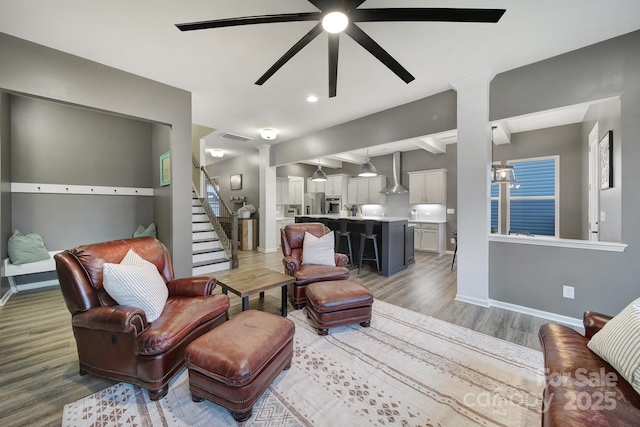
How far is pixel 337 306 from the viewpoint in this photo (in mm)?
2414

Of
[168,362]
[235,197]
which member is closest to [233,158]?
[235,197]

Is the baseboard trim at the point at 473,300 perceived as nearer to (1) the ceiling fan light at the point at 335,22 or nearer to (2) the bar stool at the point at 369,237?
(2) the bar stool at the point at 369,237

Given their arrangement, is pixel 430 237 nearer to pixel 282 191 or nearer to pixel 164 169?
pixel 282 191

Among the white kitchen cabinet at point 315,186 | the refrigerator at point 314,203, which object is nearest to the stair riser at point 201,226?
the refrigerator at point 314,203

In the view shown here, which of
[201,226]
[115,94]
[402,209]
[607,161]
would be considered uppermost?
[115,94]

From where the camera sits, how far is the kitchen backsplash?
6.82 m

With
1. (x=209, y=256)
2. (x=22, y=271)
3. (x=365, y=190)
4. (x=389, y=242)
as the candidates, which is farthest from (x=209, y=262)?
(x=365, y=190)

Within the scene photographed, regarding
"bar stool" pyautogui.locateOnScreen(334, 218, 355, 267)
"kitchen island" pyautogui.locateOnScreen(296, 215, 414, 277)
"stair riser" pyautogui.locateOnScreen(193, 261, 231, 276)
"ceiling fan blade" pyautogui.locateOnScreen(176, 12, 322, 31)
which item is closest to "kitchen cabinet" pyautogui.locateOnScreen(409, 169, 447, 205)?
"kitchen island" pyautogui.locateOnScreen(296, 215, 414, 277)

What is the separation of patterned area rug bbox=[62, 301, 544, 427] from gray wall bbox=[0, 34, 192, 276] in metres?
2.23

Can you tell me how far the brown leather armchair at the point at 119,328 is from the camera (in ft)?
5.29

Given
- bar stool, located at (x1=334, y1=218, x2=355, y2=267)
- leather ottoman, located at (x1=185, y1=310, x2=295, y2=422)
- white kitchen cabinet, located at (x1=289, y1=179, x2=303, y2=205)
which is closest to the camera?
leather ottoman, located at (x1=185, y1=310, x2=295, y2=422)

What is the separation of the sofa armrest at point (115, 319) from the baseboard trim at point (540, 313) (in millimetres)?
3744

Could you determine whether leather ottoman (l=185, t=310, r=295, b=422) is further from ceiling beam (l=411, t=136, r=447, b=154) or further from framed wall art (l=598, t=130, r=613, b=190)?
ceiling beam (l=411, t=136, r=447, b=154)

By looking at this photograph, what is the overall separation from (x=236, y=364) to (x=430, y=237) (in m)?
6.13
